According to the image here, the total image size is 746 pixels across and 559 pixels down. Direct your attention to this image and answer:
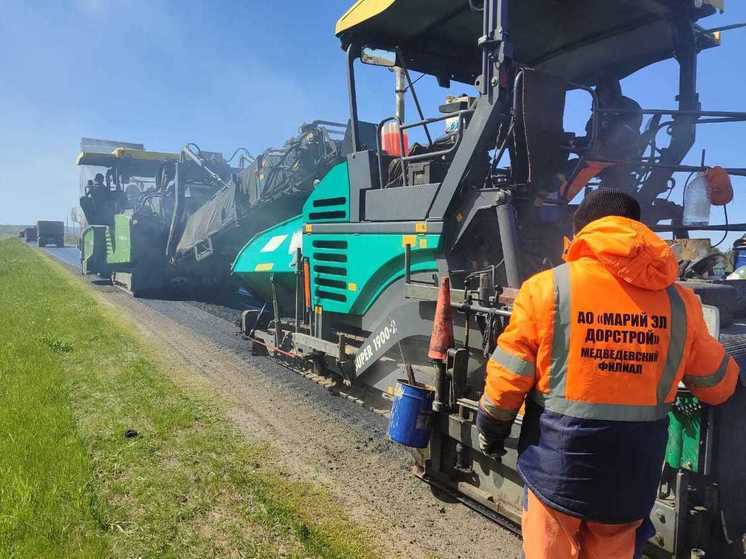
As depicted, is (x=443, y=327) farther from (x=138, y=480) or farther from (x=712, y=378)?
(x=138, y=480)

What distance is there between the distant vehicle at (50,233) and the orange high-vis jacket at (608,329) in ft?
146

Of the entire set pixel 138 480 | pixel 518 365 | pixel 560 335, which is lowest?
pixel 138 480

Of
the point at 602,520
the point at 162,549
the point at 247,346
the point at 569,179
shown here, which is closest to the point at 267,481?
the point at 162,549

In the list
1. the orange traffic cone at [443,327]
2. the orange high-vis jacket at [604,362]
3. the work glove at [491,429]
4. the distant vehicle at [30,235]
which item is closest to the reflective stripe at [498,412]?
the work glove at [491,429]

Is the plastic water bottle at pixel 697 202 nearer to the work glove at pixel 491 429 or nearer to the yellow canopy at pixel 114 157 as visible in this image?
the work glove at pixel 491 429

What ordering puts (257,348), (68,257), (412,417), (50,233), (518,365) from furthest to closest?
(50,233), (68,257), (257,348), (412,417), (518,365)

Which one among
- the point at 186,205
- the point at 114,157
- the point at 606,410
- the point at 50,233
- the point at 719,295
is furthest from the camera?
the point at 50,233

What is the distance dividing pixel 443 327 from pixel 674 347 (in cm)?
155

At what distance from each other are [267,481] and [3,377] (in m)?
3.25

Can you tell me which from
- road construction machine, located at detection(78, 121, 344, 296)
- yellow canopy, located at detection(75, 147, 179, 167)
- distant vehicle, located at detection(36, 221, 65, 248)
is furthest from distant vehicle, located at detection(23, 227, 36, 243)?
yellow canopy, located at detection(75, 147, 179, 167)

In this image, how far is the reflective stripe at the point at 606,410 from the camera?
5.82 feet

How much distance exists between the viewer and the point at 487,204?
3.49 m

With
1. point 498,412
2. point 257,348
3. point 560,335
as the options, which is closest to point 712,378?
point 560,335

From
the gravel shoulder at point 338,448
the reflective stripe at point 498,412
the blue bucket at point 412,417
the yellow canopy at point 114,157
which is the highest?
the yellow canopy at point 114,157
